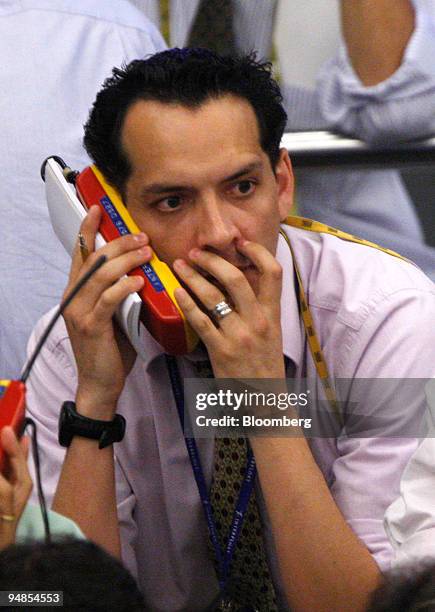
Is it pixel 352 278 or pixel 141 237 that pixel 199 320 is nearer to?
pixel 141 237

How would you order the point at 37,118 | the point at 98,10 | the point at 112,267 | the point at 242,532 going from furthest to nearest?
the point at 98,10, the point at 37,118, the point at 242,532, the point at 112,267

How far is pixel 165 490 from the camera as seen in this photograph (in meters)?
1.94

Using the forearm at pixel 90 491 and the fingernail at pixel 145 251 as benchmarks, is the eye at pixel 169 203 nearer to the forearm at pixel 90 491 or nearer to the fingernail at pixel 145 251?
the fingernail at pixel 145 251

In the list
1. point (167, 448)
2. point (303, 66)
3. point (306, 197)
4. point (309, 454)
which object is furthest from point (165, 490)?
point (303, 66)

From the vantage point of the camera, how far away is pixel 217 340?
171 centimetres

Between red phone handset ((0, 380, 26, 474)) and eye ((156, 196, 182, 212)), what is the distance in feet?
1.87

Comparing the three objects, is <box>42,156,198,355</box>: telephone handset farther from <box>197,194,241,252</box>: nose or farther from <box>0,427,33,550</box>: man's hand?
<box>0,427,33,550</box>: man's hand

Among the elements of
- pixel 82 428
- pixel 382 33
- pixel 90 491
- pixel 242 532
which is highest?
pixel 382 33

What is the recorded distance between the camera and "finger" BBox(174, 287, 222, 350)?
1.70m

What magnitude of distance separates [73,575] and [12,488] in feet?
1.05

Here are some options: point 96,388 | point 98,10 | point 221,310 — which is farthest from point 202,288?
point 98,10

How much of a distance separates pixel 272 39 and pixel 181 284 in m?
1.01

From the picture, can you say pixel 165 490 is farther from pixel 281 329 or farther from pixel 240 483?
pixel 281 329

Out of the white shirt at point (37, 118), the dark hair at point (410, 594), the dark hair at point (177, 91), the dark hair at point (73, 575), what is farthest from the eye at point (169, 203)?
the dark hair at point (410, 594)
